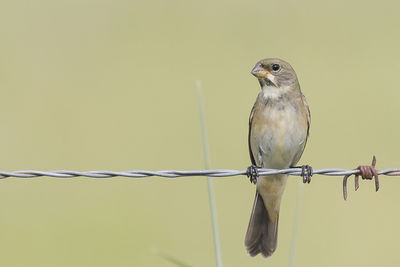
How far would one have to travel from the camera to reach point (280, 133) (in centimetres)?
618

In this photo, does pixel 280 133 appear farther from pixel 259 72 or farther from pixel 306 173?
pixel 306 173

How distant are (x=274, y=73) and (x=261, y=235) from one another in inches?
48.1

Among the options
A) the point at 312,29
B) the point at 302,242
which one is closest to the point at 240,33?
the point at 312,29

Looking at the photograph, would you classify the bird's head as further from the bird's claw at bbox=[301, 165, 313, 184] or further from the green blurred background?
the green blurred background

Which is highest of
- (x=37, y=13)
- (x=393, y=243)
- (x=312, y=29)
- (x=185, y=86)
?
(x=37, y=13)

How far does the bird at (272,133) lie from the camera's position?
6.17 meters

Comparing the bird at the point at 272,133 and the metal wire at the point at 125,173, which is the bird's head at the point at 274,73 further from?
the metal wire at the point at 125,173

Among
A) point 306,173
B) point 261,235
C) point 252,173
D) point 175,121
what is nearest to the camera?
point 306,173

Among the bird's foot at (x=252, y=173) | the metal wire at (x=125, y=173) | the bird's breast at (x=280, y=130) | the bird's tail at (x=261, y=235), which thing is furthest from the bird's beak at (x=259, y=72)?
the metal wire at (x=125, y=173)

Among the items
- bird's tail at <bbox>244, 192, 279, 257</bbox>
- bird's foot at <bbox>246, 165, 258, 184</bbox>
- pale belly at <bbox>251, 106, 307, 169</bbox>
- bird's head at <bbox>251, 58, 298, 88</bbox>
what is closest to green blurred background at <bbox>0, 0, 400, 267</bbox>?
bird's tail at <bbox>244, 192, 279, 257</bbox>

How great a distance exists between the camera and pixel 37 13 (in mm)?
13570

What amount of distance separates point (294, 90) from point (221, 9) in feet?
25.4

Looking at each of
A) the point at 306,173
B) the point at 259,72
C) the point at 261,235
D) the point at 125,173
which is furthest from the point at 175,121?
the point at 125,173

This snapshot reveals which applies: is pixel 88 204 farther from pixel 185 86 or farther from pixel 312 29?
pixel 312 29
